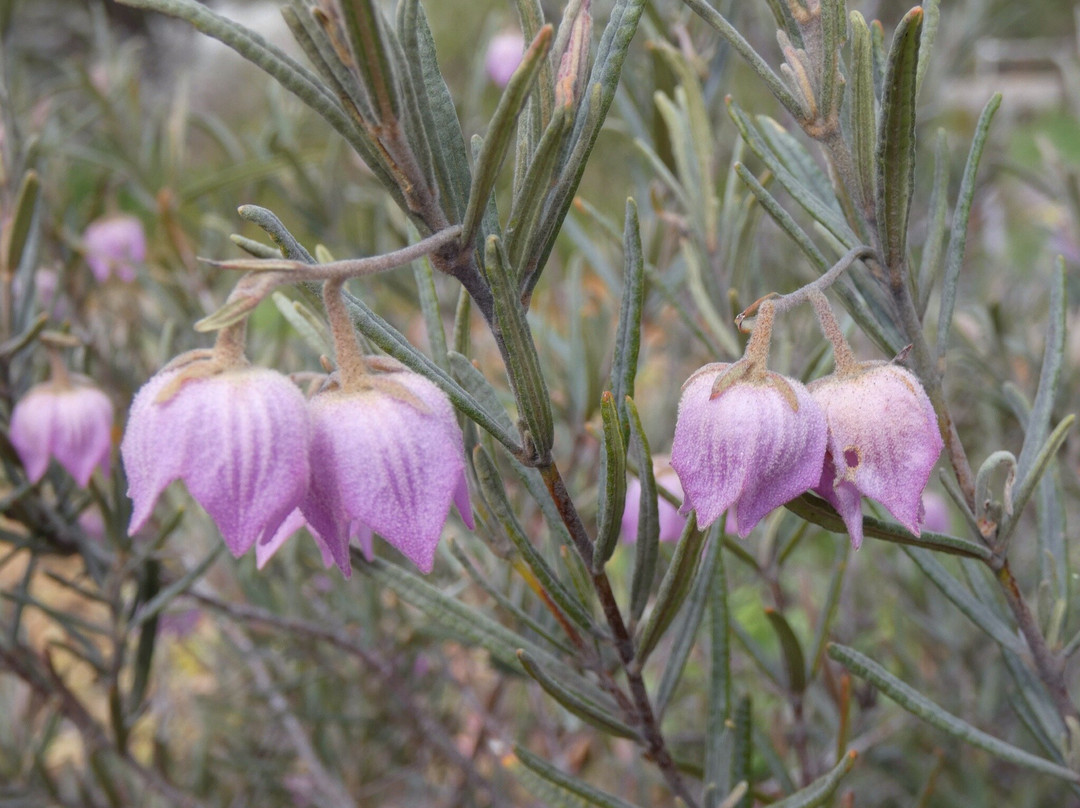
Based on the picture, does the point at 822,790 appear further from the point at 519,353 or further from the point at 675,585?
the point at 519,353

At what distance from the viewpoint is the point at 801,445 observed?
1.85ft

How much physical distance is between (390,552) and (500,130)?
2.91 feet

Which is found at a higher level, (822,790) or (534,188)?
(534,188)

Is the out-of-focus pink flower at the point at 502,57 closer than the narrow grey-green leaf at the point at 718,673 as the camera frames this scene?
No

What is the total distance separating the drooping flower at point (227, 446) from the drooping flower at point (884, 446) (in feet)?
1.08

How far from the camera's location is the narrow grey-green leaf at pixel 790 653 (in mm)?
892

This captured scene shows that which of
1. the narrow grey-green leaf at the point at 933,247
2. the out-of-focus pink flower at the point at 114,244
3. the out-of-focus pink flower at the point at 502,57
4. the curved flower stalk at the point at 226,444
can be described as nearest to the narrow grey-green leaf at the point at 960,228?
the narrow grey-green leaf at the point at 933,247

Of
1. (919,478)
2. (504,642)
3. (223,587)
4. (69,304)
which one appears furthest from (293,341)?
(919,478)

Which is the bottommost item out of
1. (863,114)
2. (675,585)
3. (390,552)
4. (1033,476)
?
(390,552)

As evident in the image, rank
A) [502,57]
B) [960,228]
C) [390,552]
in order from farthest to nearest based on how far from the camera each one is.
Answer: [502,57] → [390,552] → [960,228]

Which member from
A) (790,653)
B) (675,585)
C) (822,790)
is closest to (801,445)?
(675,585)

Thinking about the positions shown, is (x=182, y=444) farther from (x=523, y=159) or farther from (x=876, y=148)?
(x=876, y=148)

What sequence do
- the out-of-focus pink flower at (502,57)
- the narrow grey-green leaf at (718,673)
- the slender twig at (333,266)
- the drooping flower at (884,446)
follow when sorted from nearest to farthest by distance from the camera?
1. the slender twig at (333,266)
2. the drooping flower at (884,446)
3. the narrow grey-green leaf at (718,673)
4. the out-of-focus pink flower at (502,57)

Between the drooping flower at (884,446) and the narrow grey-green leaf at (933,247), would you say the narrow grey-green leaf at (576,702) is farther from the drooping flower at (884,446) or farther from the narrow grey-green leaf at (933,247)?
the narrow grey-green leaf at (933,247)
